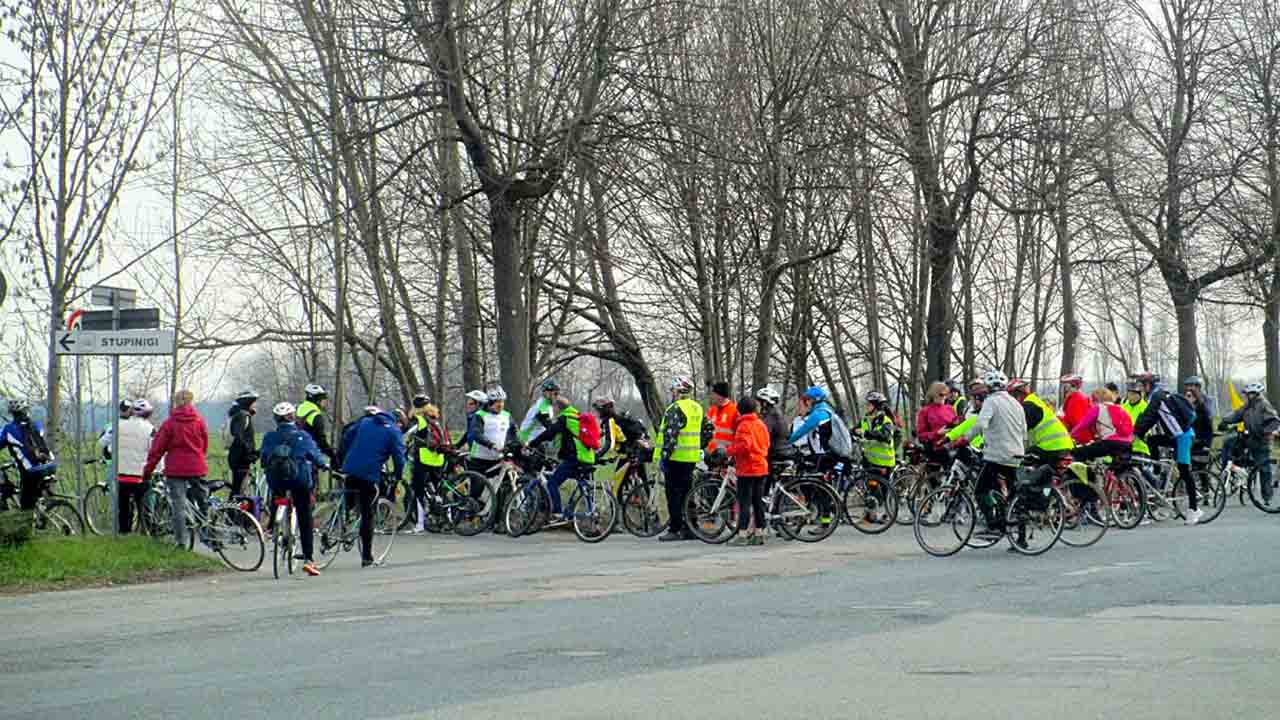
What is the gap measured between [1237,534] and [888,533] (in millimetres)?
4247

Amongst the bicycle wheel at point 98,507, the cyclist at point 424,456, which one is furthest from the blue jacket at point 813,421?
the bicycle wheel at point 98,507

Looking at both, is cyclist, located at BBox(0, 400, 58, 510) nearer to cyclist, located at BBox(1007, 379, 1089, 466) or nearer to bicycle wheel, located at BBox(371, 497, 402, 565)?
bicycle wheel, located at BBox(371, 497, 402, 565)

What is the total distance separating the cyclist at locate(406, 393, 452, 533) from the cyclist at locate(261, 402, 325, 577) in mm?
5188

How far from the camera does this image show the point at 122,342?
58.4 ft

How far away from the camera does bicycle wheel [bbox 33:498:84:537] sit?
67.7 ft

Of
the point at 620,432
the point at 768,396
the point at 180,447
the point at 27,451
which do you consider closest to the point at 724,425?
the point at 768,396

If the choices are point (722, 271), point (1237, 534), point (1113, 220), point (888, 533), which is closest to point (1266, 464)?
point (1237, 534)

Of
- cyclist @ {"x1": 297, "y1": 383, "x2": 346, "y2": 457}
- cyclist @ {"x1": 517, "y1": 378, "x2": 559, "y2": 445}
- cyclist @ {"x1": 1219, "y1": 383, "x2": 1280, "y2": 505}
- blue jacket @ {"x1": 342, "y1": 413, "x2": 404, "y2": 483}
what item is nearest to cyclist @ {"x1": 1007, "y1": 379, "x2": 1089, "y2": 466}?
cyclist @ {"x1": 517, "y1": 378, "x2": 559, "y2": 445}

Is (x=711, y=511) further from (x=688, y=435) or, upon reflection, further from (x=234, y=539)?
(x=234, y=539)

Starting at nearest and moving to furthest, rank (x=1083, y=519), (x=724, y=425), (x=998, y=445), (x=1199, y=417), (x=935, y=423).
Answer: (x=998, y=445) < (x=1083, y=519) < (x=724, y=425) < (x=935, y=423) < (x=1199, y=417)

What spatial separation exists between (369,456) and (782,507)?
204 inches

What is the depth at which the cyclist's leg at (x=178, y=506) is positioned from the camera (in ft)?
57.5

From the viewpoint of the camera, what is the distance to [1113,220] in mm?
37500

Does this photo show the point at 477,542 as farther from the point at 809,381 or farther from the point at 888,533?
the point at 809,381
